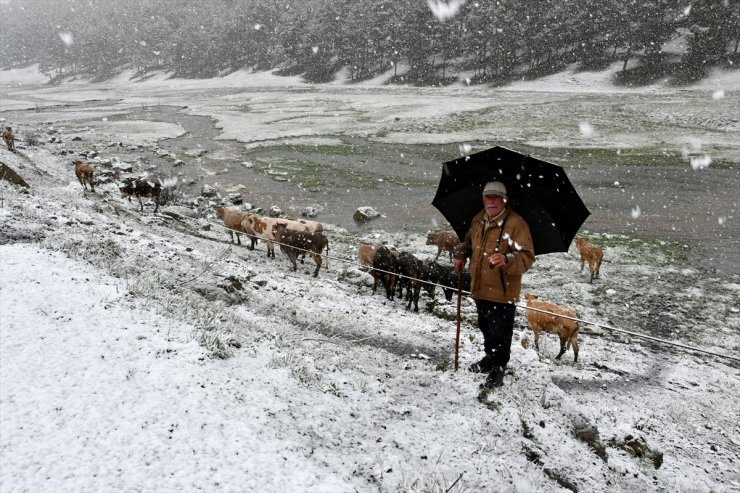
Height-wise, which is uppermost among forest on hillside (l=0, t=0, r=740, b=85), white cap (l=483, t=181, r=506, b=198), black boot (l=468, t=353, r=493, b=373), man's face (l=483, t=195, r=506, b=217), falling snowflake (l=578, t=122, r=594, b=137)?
forest on hillside (l=0, t=0, r=740, b=85)

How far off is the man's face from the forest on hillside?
2254 inches

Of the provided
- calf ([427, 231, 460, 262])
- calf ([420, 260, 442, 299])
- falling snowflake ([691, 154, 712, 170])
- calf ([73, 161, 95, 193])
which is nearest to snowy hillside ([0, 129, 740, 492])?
calf ([420, 260, 442, 299])

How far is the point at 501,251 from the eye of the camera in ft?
14.6

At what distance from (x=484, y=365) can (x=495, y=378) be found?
318mm

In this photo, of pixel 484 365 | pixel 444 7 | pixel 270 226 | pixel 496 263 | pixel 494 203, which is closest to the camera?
pixel 496 263

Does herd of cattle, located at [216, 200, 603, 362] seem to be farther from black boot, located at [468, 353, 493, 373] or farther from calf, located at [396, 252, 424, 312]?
black boot, located at [468, 353, 493, 373]

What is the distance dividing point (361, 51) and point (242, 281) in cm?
7190

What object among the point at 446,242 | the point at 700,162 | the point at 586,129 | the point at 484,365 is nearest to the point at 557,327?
the point at 484,365

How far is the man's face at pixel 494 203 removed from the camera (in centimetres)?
437

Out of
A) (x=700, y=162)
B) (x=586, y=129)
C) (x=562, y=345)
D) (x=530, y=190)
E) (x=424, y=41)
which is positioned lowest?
(x=562, y=345)

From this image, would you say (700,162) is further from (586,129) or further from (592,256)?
(592,256)

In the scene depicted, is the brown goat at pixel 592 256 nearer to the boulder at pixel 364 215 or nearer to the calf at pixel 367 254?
the calf at pixel 367 254

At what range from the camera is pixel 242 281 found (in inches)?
322

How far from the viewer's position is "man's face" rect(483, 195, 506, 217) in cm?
437
